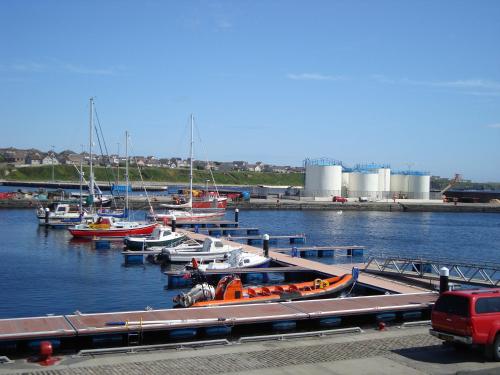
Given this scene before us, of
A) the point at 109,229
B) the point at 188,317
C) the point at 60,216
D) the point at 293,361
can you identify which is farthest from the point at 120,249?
the point at 293,361

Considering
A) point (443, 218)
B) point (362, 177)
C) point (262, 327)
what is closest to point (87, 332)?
point (262, 327)

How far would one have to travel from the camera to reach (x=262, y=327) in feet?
70.0

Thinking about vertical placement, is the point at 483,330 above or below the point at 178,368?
above

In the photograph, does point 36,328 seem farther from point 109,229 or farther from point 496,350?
point 109,229

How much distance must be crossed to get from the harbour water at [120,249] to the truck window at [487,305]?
1759 cm

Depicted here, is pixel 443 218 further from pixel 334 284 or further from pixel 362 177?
pixel 334 284

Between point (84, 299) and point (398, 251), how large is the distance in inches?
1308

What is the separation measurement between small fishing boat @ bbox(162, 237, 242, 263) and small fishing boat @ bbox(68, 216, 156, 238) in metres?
14.1

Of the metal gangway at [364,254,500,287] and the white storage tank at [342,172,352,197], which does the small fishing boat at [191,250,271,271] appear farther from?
the white storage tank at [342,172,352,197]

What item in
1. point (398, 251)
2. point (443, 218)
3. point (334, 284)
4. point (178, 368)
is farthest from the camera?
point (443, 218)

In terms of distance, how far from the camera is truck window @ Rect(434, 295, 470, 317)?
52.9ft

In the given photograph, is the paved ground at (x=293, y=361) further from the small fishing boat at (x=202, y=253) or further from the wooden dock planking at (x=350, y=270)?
the small fishing boat at (x=202, y=253)

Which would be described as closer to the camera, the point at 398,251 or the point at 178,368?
the point at 178,368

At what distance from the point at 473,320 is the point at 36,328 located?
492 inches
